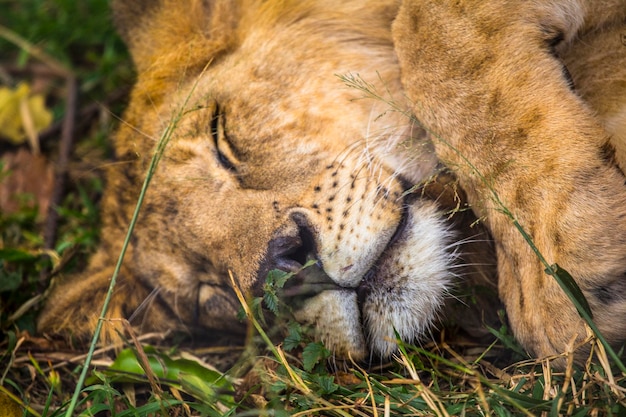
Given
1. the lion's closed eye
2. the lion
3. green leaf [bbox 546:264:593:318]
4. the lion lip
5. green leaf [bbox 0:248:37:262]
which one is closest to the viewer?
green leaf [bbox 546:264:593:318]

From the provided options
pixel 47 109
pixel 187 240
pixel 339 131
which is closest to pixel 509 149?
pixel 339 131

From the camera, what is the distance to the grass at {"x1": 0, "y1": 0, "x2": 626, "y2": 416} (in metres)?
2.30

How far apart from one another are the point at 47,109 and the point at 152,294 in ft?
8.42

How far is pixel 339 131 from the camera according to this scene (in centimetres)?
291

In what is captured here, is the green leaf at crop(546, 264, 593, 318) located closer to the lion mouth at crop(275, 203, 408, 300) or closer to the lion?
the lion

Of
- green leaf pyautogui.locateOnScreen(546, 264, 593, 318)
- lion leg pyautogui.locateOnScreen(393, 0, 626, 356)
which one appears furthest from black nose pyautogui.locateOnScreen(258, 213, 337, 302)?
green leaf pyautogui.locateOnScreen(546, 264, 593, 318)

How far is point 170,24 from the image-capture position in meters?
3.49

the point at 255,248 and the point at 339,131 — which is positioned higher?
the point at 339,131

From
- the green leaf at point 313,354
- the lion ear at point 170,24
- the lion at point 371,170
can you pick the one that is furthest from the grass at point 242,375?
the lion ear at point 170,24

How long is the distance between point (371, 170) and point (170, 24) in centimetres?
138

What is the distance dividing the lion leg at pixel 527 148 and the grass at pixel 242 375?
20 cm

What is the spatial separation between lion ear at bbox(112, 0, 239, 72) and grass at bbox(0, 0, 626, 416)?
1.61 ft

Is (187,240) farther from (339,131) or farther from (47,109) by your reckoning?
(47,109)

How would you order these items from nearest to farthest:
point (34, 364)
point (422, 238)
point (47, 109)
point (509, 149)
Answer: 1. point (509, 149)
2. point (422, 238)
3. point (34, 364)
4. point (47, 109)
